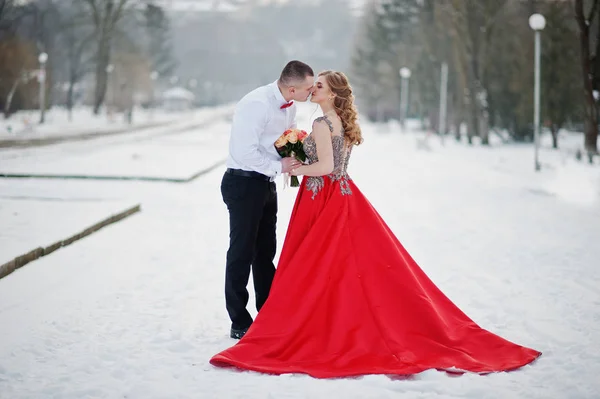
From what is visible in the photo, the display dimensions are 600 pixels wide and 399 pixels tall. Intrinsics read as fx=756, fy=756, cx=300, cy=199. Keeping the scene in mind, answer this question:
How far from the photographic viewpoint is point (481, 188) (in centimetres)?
1806

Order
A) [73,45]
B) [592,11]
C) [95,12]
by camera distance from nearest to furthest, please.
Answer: [592,11] < [95,12] < [73,45]

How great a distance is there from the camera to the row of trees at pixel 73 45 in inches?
1778

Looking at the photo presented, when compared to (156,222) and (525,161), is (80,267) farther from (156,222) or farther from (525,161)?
(525,161)

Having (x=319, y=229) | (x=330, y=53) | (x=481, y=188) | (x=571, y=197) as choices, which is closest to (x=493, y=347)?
(x=319, y=229)

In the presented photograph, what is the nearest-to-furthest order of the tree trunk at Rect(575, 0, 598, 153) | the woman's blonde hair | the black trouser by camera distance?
the woman's blonde hair → the black trouser → the tree trunk at Rect(575, 0, 598, 153)

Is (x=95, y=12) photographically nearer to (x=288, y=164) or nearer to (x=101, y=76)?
(x=101, y=76)

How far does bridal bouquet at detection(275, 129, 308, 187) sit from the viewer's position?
5.68 metres

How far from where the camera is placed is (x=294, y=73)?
5582 millimetres

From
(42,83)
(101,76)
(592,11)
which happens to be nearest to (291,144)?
(592,11)

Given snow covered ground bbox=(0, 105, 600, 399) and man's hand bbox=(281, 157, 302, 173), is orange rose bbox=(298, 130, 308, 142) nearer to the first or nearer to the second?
man's hand bbox=(281, 157, 302, 173)

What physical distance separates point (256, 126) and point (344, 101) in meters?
0.68

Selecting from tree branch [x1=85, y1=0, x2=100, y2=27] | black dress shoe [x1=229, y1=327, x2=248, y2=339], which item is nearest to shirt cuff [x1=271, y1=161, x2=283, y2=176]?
black dress shoe [x1=229, y1=327, x2=248, y2=339]

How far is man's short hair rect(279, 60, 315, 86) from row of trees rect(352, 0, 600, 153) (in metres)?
18.8

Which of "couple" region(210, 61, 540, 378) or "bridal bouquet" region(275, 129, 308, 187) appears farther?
"bridal bouquet" region(275, 129, 308, 187)
